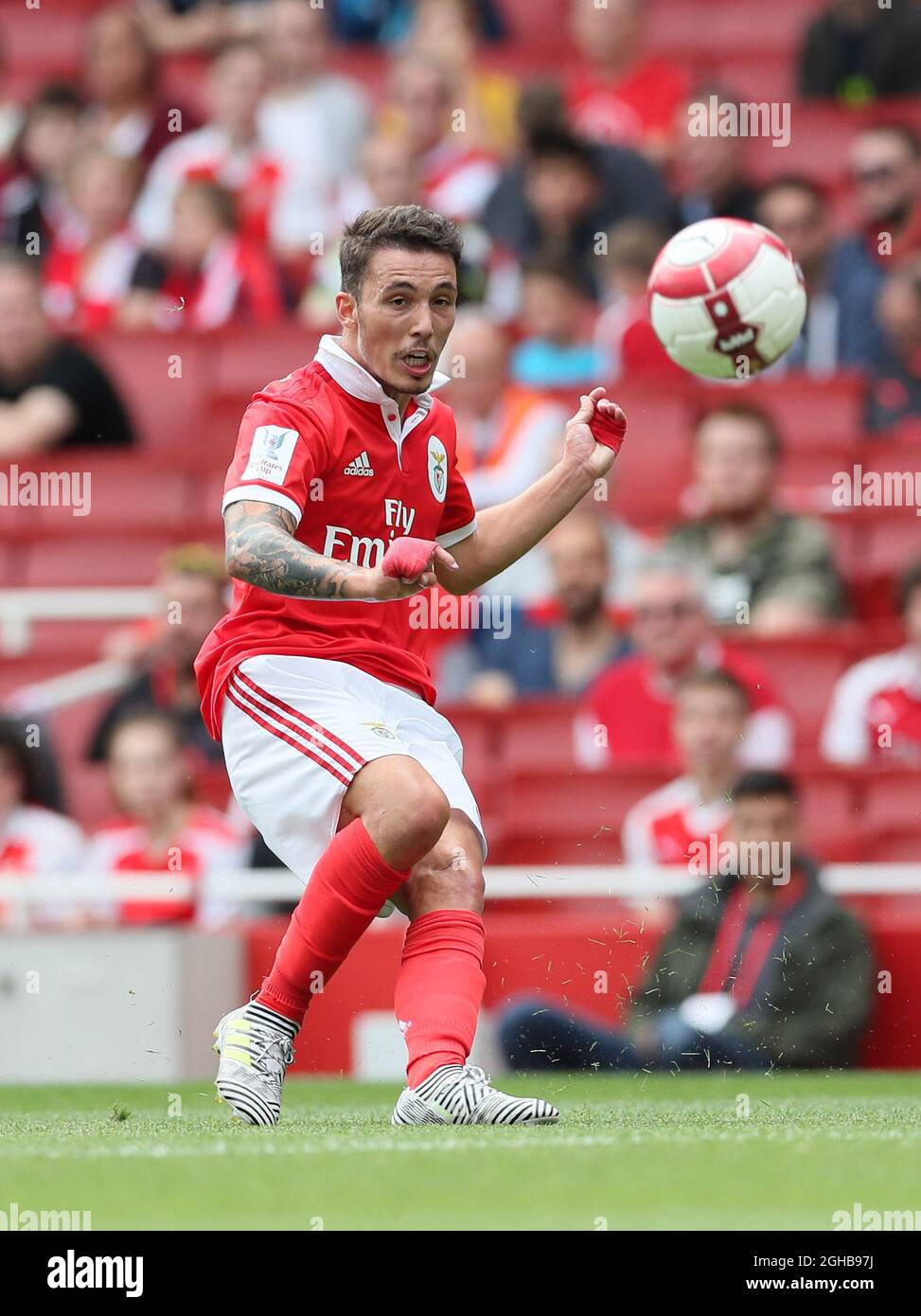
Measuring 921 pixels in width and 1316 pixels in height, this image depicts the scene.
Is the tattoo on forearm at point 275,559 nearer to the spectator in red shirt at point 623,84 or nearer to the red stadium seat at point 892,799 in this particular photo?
the red stadium seat at point 892,799

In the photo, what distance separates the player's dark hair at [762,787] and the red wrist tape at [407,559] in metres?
3.15

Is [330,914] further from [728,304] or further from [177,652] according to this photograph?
[177,652]

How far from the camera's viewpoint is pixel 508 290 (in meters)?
11.5

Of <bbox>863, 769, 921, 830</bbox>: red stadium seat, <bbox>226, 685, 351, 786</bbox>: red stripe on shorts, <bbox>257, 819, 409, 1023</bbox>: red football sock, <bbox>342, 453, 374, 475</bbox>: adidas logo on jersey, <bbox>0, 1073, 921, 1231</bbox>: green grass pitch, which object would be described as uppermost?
<bbox>863, 769, 921, 830</bbox>: red stadium seat

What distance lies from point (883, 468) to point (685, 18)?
179 inches

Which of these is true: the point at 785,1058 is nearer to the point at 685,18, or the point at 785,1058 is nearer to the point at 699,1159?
the point at 699,1159

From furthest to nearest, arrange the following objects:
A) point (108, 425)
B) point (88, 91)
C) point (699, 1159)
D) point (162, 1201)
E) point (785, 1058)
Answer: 1. point (88, 91)
2. point (108, 425)
3. point (785, 1058)
4. point (699, 1159)
5. point (162, 1201)

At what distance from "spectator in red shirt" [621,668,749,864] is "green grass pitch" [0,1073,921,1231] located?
2.37 meters

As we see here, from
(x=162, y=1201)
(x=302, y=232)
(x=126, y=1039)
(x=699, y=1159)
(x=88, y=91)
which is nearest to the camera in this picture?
(x=162, y=1201)

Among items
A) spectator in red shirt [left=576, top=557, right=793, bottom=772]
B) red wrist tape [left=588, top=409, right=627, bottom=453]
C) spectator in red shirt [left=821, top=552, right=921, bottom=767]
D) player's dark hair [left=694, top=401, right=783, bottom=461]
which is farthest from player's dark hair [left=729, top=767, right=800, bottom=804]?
→ red wrist tape [left=588, top=409, right=627, bottom=453]

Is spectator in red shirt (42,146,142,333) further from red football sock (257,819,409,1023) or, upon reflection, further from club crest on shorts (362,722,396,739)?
red football sock (257,819,409,1023)

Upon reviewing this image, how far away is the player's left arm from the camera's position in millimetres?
5328

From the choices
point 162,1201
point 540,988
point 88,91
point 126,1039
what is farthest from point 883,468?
point 162,1201
